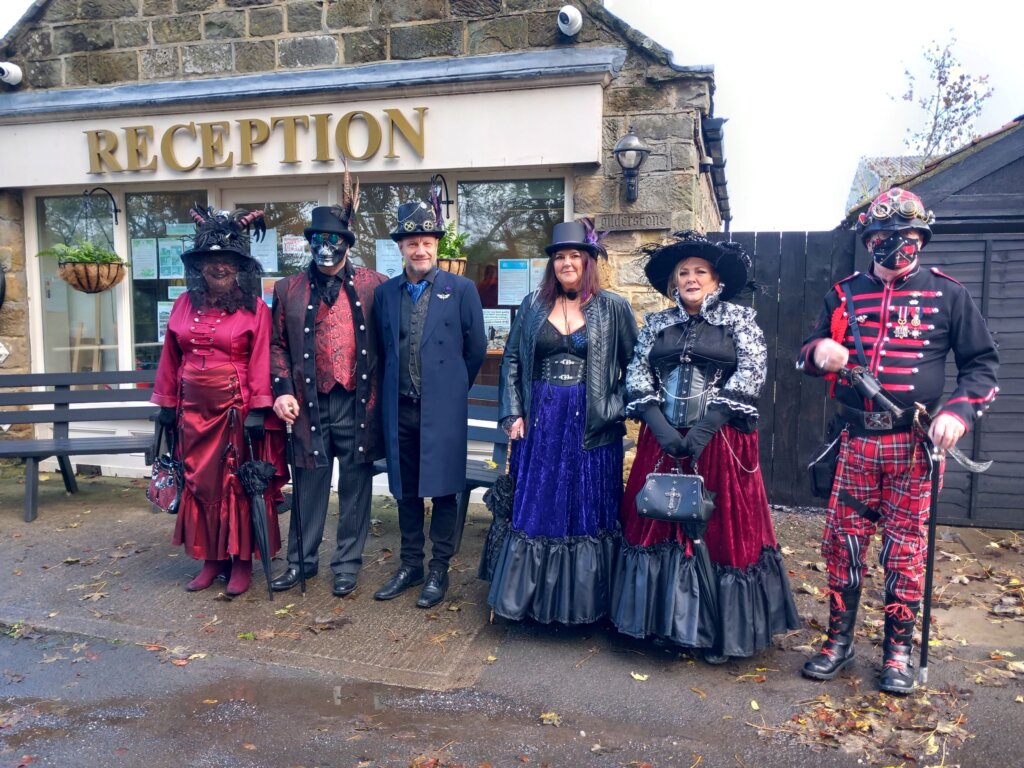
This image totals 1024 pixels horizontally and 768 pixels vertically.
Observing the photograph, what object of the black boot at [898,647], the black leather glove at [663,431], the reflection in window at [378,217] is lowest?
the black boot at [898,647]

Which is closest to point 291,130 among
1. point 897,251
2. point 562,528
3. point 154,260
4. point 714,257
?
point 154,260

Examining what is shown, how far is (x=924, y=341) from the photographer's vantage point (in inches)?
140

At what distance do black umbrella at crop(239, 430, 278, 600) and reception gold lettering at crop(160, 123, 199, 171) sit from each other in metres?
3.48

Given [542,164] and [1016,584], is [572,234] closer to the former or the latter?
[542,164]

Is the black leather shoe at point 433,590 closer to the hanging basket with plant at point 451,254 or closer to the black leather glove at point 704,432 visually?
the black leather glove at point 704,432

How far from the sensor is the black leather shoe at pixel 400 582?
4.73 m

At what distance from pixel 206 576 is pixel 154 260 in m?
4.00

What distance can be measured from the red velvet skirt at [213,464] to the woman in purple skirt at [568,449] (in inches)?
62.7

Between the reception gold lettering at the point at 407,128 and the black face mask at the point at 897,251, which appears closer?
the black face mask at the point at 897,251

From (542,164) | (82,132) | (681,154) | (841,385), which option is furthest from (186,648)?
(82,132)

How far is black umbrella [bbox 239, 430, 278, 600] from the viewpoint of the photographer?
4.60 metres

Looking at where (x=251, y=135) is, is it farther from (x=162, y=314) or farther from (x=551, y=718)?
(x=551, y=718)

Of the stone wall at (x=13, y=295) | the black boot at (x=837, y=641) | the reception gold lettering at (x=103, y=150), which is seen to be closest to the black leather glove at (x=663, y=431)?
the black boot at (x=837, y=641)

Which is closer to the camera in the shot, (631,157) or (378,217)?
(631,157)
